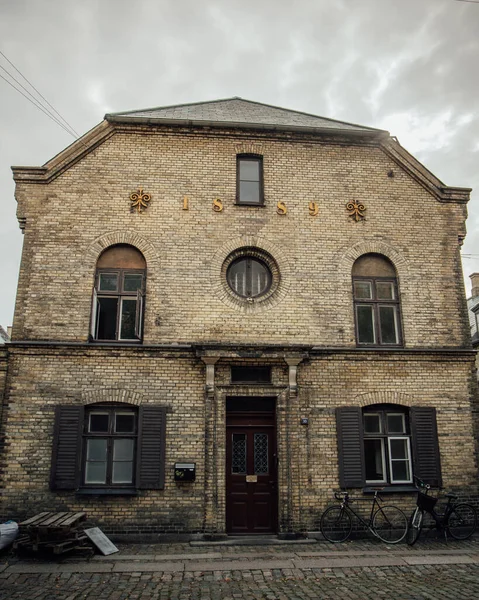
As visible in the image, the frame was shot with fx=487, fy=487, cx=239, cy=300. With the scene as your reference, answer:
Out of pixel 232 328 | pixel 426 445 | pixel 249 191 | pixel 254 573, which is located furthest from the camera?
pixel 249 191

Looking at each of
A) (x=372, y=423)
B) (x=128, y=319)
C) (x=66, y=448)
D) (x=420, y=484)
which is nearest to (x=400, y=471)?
(x=420, y=484)

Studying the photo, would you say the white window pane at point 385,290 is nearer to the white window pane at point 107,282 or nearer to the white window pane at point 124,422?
the white window pane at point 107,282

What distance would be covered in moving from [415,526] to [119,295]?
→ 26.5 feet

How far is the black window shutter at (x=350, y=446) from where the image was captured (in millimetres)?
10484

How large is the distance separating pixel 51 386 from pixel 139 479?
8.96 ft

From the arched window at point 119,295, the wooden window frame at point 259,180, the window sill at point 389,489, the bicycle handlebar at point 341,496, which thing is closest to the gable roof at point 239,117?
the wooden window frame at point 259,180

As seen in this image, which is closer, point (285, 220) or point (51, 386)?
point (51, 386)

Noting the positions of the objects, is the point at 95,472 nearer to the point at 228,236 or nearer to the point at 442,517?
the point at 228,236

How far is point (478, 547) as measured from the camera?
9703mm

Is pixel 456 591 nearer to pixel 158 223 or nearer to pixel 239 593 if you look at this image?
pixel 239 593

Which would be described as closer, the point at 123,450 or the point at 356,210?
the point at 123,450

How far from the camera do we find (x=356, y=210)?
40.0ft

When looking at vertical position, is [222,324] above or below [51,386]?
above

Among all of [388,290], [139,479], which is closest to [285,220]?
[388,290]
